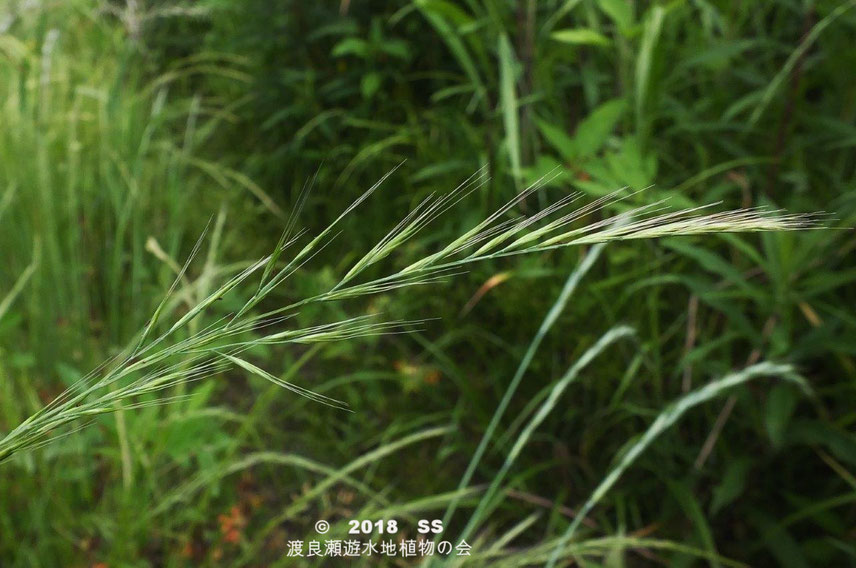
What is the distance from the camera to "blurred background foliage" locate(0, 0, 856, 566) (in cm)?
133

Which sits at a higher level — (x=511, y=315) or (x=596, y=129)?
(x=596, y=129)

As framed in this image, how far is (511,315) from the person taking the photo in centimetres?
166

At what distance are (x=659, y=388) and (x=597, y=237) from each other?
1.11 metres

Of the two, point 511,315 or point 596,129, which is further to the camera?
point 511,315
